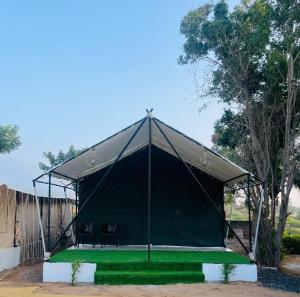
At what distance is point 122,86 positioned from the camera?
1428cm

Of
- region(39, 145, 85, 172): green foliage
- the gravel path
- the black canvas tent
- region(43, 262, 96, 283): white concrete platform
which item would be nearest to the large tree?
the black canvas tent

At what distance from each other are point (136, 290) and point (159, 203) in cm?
485

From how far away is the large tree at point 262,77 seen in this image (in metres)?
10.3

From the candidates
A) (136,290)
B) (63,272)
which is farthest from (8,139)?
(136,290)

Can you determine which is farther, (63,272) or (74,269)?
(63,272)

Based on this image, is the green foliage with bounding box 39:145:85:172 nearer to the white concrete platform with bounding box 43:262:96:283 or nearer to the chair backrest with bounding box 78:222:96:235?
the chair backrest with bounding box 78:222:96:235

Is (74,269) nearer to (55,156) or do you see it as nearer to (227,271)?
(227,271)

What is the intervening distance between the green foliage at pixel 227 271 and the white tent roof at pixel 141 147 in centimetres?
196

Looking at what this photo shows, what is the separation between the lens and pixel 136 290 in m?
6.52

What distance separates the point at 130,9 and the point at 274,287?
318 inches

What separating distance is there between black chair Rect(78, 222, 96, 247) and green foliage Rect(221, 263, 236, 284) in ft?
13.6

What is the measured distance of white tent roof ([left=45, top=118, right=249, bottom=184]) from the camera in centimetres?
828

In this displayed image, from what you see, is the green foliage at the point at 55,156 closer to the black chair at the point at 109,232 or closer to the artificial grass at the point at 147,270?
the black chair at the point at 109,232

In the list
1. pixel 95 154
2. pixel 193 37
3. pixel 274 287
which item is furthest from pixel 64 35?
pixel 274 287
